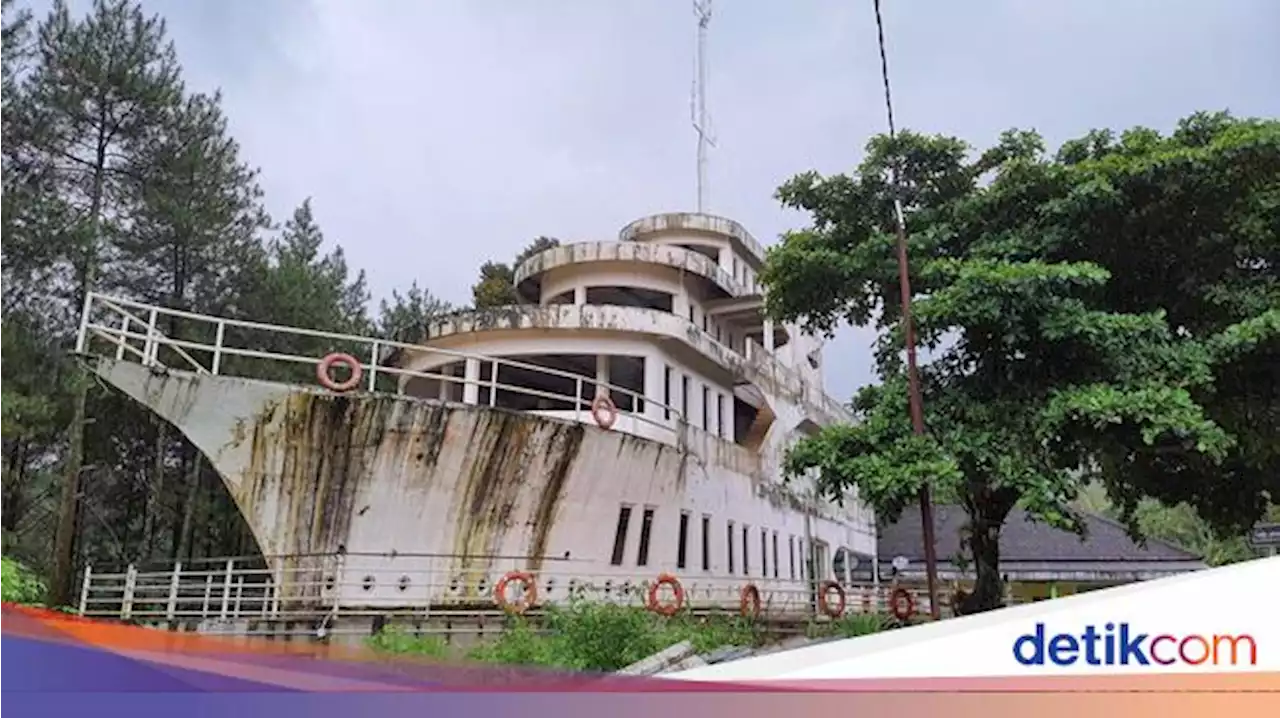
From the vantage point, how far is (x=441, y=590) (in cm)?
1385

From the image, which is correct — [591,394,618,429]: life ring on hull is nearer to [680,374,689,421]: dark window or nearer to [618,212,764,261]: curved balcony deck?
[680,374,689,421]: dark window

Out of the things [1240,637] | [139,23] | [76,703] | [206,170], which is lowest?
[76,703]

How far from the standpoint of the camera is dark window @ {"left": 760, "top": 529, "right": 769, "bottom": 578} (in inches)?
862

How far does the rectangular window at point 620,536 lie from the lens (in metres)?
16.0

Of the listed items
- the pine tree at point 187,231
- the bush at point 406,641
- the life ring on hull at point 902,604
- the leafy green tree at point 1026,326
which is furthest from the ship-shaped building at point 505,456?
the pine tree at point 187,231

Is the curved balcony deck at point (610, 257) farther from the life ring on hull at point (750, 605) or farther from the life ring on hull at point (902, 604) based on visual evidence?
the life ring on hull at point (750, 605)

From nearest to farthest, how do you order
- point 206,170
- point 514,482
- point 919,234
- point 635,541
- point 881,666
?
point 881,666 → point 919,234 → point 514,482 → point 635,541 → point 206,170

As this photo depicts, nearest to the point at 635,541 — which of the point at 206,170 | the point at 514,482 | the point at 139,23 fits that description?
the point at 514,482

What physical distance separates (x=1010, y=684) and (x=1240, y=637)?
0.77 meters

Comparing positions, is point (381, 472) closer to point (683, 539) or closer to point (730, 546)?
point (683, 539)

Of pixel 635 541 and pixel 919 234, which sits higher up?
pixel 919 234

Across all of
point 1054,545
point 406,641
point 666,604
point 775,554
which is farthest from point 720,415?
point 1054,545

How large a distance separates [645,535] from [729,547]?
3.75 metres

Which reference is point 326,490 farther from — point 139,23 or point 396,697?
point 139,23
